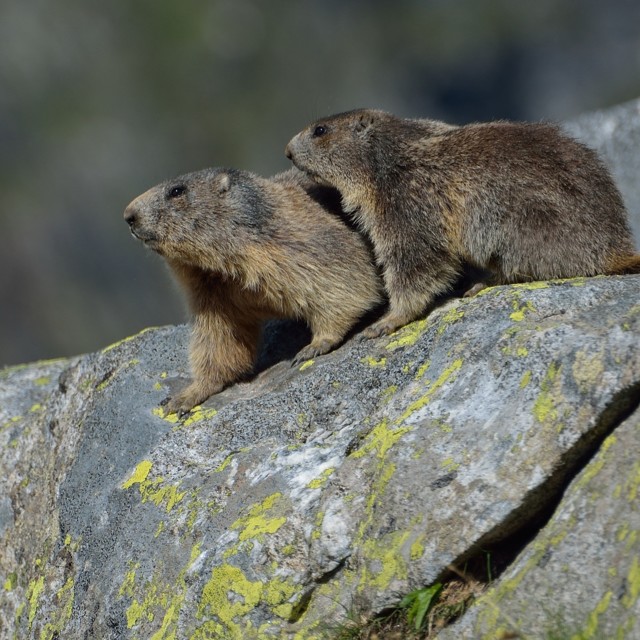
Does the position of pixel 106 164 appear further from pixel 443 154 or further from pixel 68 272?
pixel 443 154

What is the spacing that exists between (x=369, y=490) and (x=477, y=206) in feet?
9.58

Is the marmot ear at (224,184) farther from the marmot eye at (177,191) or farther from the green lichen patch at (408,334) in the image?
the green lichen patch at (408,334)

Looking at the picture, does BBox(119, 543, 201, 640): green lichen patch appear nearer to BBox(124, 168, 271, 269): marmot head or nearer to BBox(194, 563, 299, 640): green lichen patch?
BBox(194, 563, 299, 640): green lichen patch

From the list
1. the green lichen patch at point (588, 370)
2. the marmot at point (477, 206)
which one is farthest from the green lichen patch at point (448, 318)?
the green lichen patch at point (588, 370)

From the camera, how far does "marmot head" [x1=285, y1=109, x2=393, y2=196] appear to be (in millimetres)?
9211

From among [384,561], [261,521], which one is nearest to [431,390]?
[384,561]

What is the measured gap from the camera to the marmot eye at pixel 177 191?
948 centimetres

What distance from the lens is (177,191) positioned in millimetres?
9508

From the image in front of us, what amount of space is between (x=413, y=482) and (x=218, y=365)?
9.81 feet

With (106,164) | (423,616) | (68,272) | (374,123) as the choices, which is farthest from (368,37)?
(423,616)

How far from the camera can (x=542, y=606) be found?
536cm

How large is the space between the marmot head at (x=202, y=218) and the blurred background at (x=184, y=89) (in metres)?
43.0

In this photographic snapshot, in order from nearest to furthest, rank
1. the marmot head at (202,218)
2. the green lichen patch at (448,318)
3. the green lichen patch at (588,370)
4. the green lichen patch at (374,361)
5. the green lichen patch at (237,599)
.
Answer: the green lichen patch at (588,370)
the green lichen patch at (237,599)
the green lichen patch at (448,318)
the green lichen patch at (374,361)
the marmot head at (202,218)

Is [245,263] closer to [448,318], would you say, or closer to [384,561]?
[448,318]
